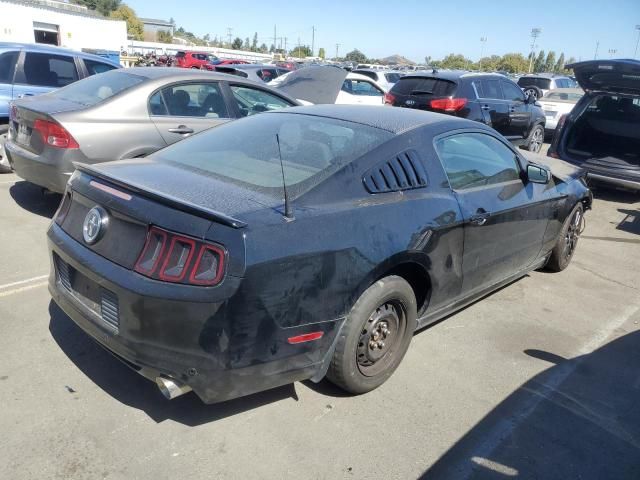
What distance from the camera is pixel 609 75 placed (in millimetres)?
7367

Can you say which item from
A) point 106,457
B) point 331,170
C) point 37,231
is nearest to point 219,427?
point 106,457

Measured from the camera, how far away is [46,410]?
2.77m

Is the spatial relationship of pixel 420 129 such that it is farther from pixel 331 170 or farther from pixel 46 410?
pixel 46 410

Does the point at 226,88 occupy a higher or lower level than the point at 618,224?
higher

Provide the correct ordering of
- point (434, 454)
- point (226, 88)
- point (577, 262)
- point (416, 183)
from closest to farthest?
point (434, 454)
point (416, 183)
point (577, 262)
point (226, 88)

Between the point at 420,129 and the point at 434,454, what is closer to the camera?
the point at 434,454

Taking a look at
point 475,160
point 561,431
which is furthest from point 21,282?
point 561,431

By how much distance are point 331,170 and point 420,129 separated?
32.4 inches

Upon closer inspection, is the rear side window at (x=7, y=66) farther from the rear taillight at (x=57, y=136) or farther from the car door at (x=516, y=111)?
Result: the car door at (x=516, y=111)

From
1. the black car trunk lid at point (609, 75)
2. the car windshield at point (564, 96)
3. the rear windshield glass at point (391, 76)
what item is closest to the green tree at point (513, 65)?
the rear windshield glass at point (391, 76)

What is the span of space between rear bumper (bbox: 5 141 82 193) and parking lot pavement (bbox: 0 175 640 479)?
1.26 meters

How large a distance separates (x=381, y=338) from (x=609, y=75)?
A: 20.4 feet

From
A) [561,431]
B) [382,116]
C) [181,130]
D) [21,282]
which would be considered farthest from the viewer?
[181,130]

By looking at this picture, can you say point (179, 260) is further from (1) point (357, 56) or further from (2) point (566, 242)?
(1) point (357, 56)
